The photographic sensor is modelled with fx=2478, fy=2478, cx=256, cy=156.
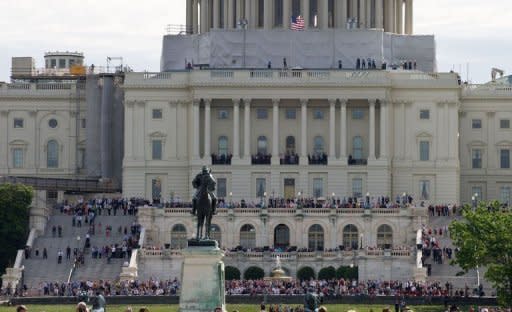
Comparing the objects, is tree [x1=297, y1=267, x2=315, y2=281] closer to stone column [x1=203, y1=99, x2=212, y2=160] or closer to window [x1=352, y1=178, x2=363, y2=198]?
window [x1=352, y1=178, x2=363, y2=198]

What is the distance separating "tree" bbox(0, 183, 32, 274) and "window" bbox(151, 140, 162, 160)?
17.2 m

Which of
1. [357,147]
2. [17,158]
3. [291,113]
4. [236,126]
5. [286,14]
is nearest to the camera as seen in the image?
[357,147]

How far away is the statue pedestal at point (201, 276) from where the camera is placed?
286ft

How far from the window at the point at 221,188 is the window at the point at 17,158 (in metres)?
18.1

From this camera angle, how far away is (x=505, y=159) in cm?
17400

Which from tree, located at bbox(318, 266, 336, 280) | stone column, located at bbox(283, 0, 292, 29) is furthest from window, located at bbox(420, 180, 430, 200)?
tree, located at bbox(318, 266, 336, 280)

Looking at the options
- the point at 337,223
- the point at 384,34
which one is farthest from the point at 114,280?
the point at 384,34

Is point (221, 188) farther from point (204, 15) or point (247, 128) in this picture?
point (204, 15)

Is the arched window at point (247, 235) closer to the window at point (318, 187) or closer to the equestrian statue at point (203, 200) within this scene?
the window at point (318, 187)

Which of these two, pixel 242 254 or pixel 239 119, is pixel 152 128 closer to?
pixel 239 119

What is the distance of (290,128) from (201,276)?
3286 inches

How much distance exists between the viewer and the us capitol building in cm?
16638

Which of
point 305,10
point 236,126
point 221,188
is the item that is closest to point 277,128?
point 236,126

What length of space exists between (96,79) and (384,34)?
21.0m
